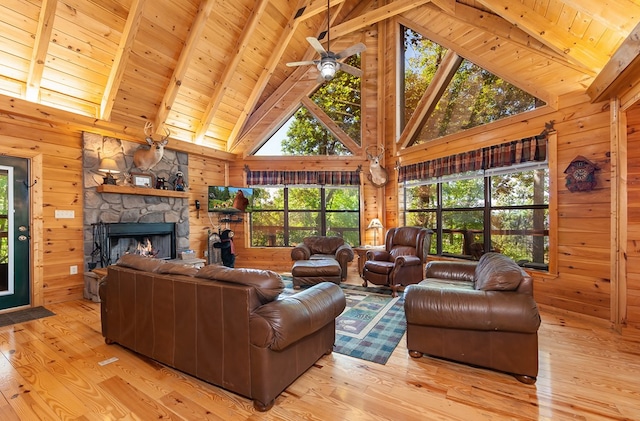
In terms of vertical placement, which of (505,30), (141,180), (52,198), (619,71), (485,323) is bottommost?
(485,323)

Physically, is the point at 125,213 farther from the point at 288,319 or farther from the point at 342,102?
the point at 342,102

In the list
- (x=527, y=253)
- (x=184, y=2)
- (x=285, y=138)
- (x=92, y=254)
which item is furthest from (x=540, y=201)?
(x=92, y=254)

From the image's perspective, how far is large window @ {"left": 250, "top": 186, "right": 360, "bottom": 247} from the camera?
21.5 ft

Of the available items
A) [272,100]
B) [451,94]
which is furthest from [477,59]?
[272,100]

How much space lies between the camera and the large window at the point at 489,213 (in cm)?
406

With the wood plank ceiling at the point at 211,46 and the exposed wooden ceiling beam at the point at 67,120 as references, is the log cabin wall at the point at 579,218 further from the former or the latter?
the exposed wooden ceiling beam at the point at 67,120

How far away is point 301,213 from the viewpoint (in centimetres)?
661

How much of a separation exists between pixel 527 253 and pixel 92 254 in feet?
21.0

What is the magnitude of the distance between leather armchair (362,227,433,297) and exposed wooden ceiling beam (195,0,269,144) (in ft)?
12.7

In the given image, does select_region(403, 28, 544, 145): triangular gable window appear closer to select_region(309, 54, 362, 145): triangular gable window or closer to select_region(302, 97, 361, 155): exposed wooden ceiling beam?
select_region(309, 54, 362, 145): triangular gable window

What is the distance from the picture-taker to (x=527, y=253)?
4.20 metres

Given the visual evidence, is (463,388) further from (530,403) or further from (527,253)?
(527,253)

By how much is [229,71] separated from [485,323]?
5106 millimetres

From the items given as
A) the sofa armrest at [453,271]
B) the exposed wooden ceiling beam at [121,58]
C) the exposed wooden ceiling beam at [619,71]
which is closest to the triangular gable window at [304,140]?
the exposed wooden ceiling beam at [121,58]
